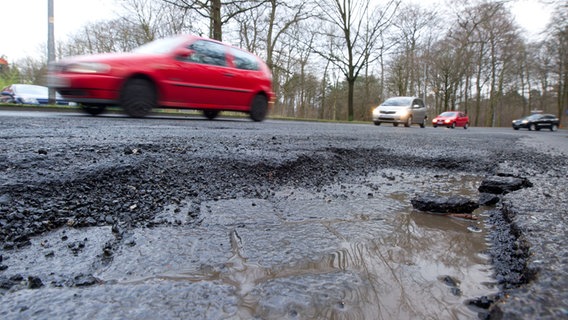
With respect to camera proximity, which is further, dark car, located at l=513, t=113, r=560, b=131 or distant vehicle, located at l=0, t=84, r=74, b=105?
dark car, located at l=513, t=113, r=560, b=131

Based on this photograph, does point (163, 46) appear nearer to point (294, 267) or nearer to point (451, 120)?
point (294, 267)

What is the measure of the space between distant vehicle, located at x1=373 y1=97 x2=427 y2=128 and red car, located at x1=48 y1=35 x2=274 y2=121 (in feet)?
27.9

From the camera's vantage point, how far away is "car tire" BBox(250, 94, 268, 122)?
23.8 feet

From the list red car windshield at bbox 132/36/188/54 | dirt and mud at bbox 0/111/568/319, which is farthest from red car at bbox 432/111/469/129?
dirt and mud at bbox 0/111/568/319

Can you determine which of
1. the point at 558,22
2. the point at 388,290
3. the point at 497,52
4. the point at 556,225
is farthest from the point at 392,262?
the point at 497,52

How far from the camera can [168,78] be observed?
217 inches

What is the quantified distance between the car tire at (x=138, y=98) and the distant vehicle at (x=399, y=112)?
11.2 meters

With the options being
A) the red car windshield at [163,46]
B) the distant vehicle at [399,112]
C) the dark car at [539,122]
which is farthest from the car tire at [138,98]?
the dark car at [539,122]

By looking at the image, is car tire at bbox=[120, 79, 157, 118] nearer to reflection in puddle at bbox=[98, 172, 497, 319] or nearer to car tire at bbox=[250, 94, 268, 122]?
car tire at bbox=[250, 94, 268, 122]

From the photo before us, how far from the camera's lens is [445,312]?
78cm

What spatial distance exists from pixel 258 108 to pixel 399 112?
904 centimetres

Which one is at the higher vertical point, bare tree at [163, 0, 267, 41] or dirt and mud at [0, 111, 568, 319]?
bare tree at [163, 0, 267, 41]

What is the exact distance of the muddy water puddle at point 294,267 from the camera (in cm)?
76

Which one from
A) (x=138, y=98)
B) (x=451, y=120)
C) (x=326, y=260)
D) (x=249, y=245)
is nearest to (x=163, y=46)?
(x=138, y=98)
